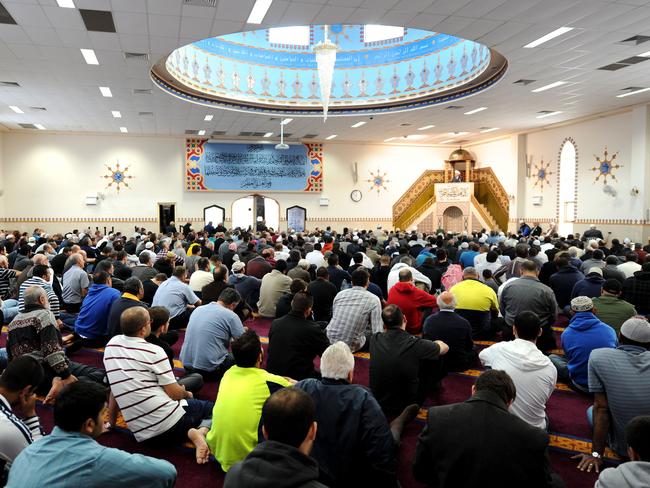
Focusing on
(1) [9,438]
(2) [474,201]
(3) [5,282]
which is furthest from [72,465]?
(2) [474,201]

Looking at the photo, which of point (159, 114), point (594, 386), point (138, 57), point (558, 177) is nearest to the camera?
point (594, 386)

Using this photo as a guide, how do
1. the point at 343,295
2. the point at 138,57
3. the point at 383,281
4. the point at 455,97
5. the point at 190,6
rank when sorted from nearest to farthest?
1. the point at 343,295
2. the point at 190,6
3. the point at 383,281
4. the point at 138,57
5. the point at 455,97

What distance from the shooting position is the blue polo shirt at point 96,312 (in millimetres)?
4277

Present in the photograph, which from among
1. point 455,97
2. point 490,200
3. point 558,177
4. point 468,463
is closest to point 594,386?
point 468,463

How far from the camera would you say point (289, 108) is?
12164mm

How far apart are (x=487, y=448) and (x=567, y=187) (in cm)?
1398

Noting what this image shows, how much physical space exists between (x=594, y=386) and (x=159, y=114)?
1156cm

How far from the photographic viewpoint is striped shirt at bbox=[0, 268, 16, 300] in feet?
18.7

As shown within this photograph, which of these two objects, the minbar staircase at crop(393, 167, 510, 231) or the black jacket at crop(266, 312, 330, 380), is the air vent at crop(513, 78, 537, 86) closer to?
the minbar staircase at crop(393, 167, 510, 231)

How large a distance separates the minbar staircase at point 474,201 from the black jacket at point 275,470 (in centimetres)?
1563

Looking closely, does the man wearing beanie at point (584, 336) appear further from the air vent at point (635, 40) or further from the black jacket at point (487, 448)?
the air vent at point (635, 40)

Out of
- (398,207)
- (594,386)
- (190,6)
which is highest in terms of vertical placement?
(190,6)

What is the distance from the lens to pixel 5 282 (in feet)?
18.8

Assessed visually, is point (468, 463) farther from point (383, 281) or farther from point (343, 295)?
point (383, 281)
